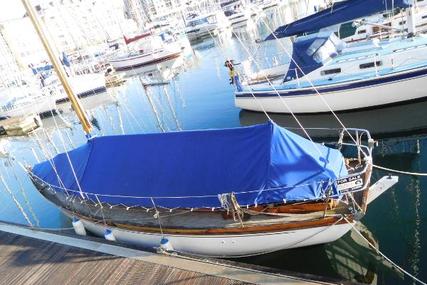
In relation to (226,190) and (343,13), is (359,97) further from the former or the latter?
(226,190)

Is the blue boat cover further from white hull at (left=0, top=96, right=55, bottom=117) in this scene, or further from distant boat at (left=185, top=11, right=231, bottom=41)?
distant boat at (left=185, top=11, right=231, bottom=41)

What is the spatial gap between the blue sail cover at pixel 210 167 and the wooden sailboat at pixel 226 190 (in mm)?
26

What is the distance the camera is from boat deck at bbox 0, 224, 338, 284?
8.71 metres

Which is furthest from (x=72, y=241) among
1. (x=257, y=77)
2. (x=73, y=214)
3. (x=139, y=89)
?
(x=139, y=89)

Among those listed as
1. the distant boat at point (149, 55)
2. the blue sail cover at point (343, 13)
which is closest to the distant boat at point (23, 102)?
the distant boat at point (149, 55)

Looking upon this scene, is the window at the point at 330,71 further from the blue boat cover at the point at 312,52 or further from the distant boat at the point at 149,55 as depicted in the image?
the distant boat at the point at 149,55

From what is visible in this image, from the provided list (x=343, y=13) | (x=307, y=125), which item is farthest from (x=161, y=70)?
(x=343, y=13)

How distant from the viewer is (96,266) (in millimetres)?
10133

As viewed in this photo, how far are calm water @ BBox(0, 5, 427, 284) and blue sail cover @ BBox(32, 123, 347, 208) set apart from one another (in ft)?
8.34

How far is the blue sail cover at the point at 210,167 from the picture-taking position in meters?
9.08

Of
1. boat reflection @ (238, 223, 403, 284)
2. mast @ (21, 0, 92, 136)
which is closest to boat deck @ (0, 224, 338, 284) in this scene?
boat reflection @ (238, 223, 403, 284)

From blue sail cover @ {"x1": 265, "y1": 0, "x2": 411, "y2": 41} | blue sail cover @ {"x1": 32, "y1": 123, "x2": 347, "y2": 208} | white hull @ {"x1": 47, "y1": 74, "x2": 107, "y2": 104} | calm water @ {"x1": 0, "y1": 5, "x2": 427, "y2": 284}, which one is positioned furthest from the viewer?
white hull @ {"x1": 47, "y1": 74, "x2": 107, "y2": 104}

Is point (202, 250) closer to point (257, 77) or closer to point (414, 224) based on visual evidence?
point (414, 224)

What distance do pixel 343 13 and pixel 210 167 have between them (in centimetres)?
1356
